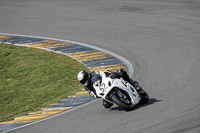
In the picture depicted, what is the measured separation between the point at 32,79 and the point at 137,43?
15.4 ft

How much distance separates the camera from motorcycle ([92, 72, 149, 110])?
34.8ft

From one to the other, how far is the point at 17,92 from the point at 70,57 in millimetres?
3318

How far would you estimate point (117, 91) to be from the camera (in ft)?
35.2

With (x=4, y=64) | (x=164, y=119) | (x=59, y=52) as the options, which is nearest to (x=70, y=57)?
(x=59, y=52)

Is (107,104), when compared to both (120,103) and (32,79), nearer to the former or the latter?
(120,103)

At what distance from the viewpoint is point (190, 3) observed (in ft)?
69.7

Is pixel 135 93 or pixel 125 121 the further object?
pixel 135 93

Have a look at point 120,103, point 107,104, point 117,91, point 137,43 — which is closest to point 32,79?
point 137,43

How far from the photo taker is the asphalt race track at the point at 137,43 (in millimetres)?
9961

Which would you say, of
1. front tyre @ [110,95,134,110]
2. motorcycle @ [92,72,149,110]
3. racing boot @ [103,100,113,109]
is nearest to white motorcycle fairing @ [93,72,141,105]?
motorcycle @ [92,72,149,110]

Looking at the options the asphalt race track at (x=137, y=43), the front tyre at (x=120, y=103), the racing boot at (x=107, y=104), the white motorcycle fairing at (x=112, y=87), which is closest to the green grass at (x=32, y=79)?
the asphalt race track at (x=137, y=43)

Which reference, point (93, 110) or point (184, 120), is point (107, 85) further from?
point (184, 120)

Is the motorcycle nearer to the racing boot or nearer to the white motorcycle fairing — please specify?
the white motorcycle fairing

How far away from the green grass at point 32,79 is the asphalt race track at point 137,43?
182 cm
